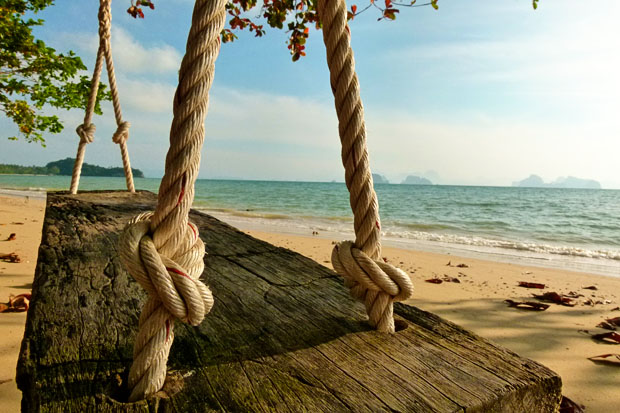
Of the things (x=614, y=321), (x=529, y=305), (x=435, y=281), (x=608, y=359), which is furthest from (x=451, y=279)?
(x=608, y=359)

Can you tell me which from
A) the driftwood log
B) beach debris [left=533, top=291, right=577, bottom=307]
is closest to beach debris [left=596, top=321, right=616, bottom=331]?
beach debris [left=533, top=291, right=577, bottom=307]

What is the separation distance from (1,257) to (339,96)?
486cm

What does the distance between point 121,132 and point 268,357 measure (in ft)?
9.38

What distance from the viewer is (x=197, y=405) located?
77 centimetres

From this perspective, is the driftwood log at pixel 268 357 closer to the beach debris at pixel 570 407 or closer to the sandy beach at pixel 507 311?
the sandy beach at pixel 507 311

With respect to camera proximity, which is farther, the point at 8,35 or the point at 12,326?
the point at 8,35

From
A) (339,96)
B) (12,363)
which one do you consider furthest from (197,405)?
(12,363)

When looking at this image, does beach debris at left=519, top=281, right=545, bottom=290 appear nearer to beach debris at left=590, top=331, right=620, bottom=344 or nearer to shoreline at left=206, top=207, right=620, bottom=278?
beach debris at left=590, top=331, right=620, bottom=344

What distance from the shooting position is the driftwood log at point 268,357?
0.80 metres

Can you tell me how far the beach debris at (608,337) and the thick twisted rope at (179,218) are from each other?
355 centimetres

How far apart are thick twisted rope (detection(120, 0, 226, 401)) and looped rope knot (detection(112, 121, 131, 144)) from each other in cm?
282

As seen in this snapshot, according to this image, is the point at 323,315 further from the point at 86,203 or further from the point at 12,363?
the point at 86,203

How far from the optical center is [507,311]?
3.74 m

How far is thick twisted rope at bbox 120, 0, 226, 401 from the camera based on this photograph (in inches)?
27.6
